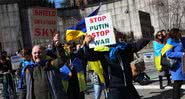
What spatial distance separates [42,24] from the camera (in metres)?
10.7

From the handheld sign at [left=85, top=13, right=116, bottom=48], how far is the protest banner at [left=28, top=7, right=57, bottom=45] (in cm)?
206

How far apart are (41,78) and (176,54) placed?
3450 mm

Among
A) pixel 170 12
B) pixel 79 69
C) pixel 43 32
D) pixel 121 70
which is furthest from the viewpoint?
pixel 170 12

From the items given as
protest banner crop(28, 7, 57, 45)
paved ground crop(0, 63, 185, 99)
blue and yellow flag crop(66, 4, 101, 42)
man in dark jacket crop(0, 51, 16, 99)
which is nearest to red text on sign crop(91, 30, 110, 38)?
blue and yellow flag crop(66, 4, 101, 42)

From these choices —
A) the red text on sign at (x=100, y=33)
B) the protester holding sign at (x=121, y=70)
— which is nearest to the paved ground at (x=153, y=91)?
the red text on sign at (x=100, y=33)

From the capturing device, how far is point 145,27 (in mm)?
8570

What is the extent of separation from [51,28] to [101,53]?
143 inches

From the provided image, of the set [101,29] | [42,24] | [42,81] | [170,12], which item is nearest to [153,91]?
[42,24]

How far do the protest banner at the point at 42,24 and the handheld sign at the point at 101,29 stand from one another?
2.06 m

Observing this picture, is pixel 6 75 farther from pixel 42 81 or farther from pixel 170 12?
Result: pixel 170 12

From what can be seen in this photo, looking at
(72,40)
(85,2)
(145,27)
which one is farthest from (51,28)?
(85,2)

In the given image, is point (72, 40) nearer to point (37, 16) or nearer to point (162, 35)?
point (37, 16)

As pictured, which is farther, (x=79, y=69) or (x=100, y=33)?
(x=79, y=69)

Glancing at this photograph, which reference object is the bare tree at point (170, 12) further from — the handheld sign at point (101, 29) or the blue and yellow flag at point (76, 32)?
the handheld sign at point (101, 29)
